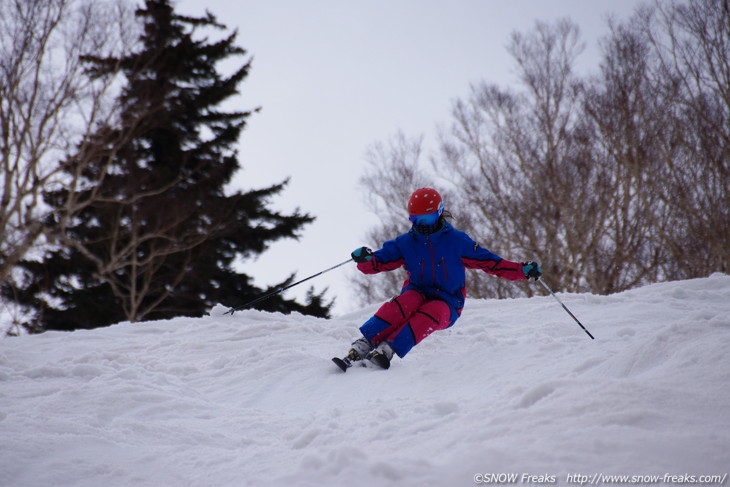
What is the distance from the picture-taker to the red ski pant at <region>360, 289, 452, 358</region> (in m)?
3.30

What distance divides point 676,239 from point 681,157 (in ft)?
6.06

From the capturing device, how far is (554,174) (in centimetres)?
1177

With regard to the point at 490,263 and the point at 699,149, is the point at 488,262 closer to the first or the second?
the point at 490,263

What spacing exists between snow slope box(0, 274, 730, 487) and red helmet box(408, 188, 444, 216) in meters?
1.07

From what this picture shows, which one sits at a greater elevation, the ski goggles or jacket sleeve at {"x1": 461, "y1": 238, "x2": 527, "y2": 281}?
the ski goggles

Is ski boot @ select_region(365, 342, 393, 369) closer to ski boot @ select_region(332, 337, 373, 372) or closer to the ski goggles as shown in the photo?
ski boot @ select_region(332, 337, 373, 372)

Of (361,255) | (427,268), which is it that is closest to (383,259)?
(361,255)

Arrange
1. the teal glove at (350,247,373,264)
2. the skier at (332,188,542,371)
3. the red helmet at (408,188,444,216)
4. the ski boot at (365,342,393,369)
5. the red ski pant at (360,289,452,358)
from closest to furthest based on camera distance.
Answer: the ski boot at (365,342,393,369) < the red ski pant at (360,289,452,358) < the skier at (332,188,542,371) < the red helmet at (408,188,444,216) < the teal glove at (350,247,373,264)

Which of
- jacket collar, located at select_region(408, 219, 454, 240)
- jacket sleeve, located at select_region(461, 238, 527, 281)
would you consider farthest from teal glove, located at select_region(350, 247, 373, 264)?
jacket sleeve, located at select_region(461, 238, 527, 281)

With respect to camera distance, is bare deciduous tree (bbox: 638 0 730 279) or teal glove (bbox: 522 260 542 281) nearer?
teal glove (bbox: 522 260 542 281)

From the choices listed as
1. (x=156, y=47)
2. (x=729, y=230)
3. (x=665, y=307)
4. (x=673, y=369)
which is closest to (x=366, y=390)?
(x=673, y=369)

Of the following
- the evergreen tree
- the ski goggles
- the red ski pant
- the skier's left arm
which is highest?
the evergreen tree

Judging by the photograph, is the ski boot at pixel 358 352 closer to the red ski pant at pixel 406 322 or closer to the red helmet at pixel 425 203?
the red ski pant at pixel 406 322

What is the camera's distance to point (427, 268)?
368cm
